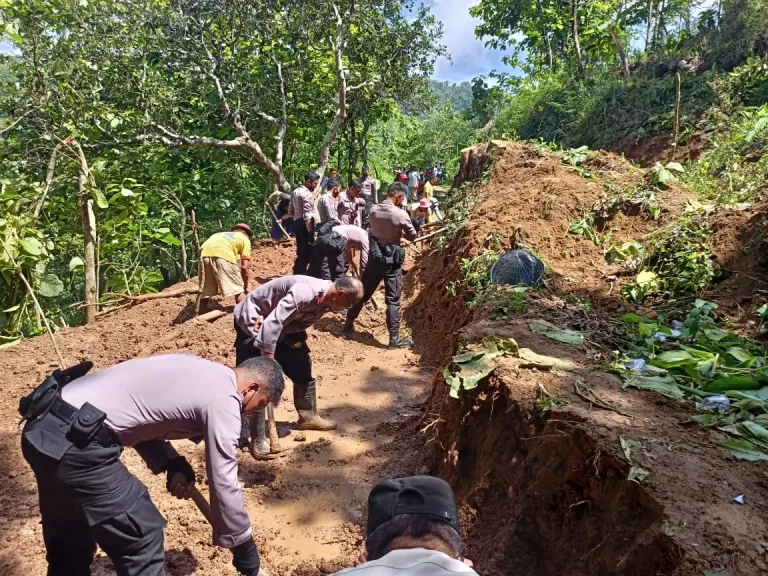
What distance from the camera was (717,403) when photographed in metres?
2.93

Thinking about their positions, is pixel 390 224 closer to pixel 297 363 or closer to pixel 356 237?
pixel 356 237

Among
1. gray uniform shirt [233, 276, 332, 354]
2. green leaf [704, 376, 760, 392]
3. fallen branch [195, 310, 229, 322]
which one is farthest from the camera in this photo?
fallen branch [195, 310, 229, 322]

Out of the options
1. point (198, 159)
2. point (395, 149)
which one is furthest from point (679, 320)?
point (395, 149)

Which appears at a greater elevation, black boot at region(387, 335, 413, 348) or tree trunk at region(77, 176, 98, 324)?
tree trunk at region(77, 176, 98, 324)

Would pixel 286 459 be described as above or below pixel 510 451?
below

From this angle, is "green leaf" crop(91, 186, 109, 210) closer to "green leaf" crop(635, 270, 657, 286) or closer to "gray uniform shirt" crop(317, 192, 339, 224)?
"gray uniform shirt" crop(317, 192, 339, 224)

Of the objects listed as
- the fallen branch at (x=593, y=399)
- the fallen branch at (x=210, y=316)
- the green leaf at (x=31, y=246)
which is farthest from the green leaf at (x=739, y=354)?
the green leaf at (x=31, y=246)

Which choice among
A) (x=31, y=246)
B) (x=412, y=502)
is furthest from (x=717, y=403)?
(x=31, y=246)

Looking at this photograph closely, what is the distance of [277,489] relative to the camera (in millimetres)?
4039

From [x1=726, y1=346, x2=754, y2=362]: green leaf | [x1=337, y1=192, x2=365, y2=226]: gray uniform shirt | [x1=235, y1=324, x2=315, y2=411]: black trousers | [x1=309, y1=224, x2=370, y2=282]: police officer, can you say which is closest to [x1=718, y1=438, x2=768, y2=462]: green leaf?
[x1=726, y1=346, x2=754, y2=362]: green leaf

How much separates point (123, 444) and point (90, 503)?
0.26 m

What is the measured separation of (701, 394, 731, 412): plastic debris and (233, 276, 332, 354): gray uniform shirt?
2.62 metres

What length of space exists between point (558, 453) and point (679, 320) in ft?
8.65

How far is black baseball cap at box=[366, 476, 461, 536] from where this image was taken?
1361 mm
